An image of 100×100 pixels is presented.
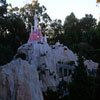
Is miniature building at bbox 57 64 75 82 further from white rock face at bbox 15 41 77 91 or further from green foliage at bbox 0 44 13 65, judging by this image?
green foliage at bbox 0 44 13 65

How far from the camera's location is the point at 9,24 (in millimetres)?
25406

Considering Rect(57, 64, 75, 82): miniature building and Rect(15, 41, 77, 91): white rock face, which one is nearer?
Rect(15, 41, 77, 91): white rock face

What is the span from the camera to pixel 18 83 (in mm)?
5508

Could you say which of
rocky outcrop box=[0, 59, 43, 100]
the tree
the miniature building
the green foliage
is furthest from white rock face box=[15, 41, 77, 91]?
rocky outcrop box=[0, 59, 43, 100]

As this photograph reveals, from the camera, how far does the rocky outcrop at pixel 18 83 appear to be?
5293 millimetres

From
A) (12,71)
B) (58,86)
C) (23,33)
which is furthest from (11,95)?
(23,33)

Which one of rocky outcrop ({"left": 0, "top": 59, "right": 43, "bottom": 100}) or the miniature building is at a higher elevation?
rocky outcrop ({"left": 0, "top": 59, "right": 43, "bottom": 100})

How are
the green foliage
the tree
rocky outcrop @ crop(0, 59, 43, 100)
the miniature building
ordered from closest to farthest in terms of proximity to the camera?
rocky outcrop @ crop(0, 59, 43, 100) < the tree < the miniature building < the green foliage

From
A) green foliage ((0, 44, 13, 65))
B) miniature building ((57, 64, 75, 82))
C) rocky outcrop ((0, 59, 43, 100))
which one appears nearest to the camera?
rocky outcrop ((0, 59, 43, 100))

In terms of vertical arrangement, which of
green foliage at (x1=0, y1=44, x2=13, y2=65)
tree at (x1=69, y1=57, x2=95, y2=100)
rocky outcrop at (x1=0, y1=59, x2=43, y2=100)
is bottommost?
tree at (x1=69, y1=57, x2=95, y2=100)

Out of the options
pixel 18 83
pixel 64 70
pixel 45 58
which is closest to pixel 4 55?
pixel 45 58

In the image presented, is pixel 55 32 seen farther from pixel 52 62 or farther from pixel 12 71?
pixel 12 71

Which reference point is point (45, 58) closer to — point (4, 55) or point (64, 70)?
point (64, 70)

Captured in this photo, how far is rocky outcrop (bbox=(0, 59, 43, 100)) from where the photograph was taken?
529 cm
